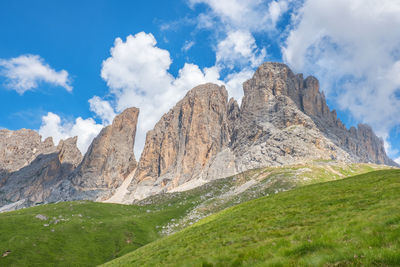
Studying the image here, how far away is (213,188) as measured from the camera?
15325 cm

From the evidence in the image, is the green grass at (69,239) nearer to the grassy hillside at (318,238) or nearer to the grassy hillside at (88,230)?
the grassy hillside at (88,230)

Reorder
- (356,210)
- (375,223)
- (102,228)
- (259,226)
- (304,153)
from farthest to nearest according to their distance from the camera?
(304,153) → (102,228) → (259,226) → (356,210) → (375,223)

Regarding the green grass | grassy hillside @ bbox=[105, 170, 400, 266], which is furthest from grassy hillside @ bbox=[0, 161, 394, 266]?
grassy hillside @ bbox=[105, 170, 400, 266]

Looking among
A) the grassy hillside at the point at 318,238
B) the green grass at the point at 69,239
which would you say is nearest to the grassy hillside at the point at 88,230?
the green grass at the point at 69,239

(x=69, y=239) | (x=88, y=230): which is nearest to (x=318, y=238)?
(x=69, y=239)

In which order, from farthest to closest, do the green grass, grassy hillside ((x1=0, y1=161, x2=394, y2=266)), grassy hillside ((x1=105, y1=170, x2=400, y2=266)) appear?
grassy hillside ((x1=0, y1=161, x2=394, y2=266)) → the green grass → grassy hillside ((x1=105, y1=170, x2=400, y2=266))

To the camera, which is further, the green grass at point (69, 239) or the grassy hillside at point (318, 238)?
the green grass at point (69, 239)

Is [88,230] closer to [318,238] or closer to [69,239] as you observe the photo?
[69,239]

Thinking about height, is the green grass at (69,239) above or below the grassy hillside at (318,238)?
below

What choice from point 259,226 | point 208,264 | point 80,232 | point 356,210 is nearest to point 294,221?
point 259,226

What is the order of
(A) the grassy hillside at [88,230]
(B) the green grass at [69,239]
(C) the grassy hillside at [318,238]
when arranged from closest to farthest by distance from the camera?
(C) the grassy hillside at [318,238], (B) the green grass at [69,239], (A) the grassy hillside at [88,230]

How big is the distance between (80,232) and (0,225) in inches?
853

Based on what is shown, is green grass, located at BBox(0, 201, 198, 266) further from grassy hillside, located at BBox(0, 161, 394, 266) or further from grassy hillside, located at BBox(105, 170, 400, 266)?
grassy hillside, located at BBox(105, 170, 400, 266)

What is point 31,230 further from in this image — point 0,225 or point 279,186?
point 279,186
